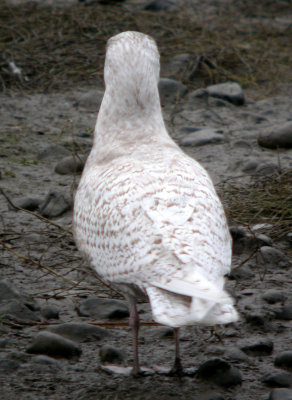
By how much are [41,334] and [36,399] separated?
48cm

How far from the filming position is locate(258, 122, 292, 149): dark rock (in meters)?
6.79

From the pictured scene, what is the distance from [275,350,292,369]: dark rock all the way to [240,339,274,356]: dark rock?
0.16 m

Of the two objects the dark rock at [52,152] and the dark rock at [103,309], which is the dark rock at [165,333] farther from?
the dark rock at [52,152]

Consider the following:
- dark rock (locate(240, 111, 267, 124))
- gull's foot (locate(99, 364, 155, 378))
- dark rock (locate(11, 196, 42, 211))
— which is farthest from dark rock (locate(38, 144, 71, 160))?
gull's foot (locate(99, 364, 155, 378))

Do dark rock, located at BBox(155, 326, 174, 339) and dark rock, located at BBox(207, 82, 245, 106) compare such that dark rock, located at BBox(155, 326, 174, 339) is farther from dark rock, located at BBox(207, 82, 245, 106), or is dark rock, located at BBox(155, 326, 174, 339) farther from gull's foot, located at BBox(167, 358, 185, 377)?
dark rock, located at BBox(207, 82, 245, 106)

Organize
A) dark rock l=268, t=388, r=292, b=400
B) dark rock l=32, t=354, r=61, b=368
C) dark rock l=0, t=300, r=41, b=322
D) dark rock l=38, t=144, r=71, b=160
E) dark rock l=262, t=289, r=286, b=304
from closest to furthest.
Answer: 1. dark rock l=268, t=388, r=292, b=400
2. dark rock l=32, t=354, r=61, b=368
3. dark rock l=0, t=300, r=41, b=322
4. dark rock l=262, t=289, r=286, b=304
5. dark rock l=38, t=144, r=71, b=160

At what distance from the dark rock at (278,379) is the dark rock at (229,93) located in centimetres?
540

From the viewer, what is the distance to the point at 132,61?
4.01 m

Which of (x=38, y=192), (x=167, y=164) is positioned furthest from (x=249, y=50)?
(x=167, y=164)

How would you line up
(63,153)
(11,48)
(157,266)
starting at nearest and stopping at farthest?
(157,266) < (63,153) < (11,48)

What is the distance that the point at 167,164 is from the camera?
338cm

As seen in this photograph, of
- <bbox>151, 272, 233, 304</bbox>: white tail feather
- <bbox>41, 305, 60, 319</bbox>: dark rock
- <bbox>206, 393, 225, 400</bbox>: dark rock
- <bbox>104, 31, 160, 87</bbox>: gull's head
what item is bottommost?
<bbox>41, 305, 60, 319</bbox>: dark rock

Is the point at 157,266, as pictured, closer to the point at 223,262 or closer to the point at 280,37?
the point at 223,262

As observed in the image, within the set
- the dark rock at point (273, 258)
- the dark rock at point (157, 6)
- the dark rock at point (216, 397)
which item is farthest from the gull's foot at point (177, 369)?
the dark rock at point (157, 6)
